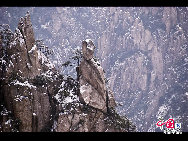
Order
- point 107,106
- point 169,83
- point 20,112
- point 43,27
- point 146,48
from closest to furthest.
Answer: point 20,112 → point 107,106 → point 169,83 → point 146,48 → point 43,27

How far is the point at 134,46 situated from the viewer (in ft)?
373

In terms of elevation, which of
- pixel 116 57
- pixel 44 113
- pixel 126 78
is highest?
pixel 116 57

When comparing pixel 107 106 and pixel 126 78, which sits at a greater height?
pixel 126 78

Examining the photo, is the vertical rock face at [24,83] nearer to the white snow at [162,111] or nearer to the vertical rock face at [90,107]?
the vertical rock face at [90,107]

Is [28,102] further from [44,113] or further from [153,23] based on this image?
[153,23]

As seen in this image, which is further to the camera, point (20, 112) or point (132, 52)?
point (132, 52)

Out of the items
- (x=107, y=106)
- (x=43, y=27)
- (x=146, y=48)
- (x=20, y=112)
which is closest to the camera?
(x=20, y=112)

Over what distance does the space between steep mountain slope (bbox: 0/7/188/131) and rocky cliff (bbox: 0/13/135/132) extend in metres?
67.0

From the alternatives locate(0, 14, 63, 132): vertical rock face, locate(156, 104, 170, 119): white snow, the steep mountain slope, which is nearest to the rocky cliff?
locate(0, 14, 63, 132): vertical rock face

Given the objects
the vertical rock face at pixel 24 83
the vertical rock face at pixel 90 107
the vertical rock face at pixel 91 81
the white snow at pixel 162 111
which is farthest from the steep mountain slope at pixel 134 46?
the vertical rock face at pixel 24 83

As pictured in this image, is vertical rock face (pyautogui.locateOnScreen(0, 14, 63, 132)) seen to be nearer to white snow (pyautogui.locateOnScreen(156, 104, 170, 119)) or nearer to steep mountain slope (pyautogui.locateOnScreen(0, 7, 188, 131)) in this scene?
white snow (pyautogui.locateOnScreen(156, 104, 170, 119))

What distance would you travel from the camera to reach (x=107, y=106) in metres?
31.5

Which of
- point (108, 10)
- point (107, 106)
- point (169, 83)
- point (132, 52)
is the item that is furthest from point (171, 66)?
point (107, 106)

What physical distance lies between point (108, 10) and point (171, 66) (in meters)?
38.9
